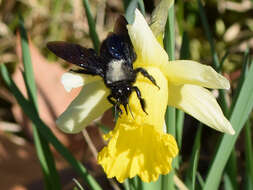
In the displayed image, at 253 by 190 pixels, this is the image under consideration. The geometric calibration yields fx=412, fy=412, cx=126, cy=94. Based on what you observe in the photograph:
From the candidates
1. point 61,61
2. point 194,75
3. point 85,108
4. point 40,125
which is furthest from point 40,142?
point 61,61

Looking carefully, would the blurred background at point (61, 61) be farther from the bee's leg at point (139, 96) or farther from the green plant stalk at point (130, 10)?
the bee's leg at point (139, 96)

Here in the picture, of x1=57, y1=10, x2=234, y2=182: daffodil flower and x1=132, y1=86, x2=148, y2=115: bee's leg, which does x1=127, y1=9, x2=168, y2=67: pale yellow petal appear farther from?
x1=132, y1=86, x2=148, y2=115: bee's leg

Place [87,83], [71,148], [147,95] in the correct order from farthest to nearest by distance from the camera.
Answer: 1. [71,148]
2. [87,83]
3. [147,95]

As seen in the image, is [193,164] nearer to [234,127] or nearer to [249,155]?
[234,127]

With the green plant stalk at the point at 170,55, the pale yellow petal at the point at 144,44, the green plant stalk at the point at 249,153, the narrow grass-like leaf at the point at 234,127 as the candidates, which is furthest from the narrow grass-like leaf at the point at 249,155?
the pale yellow petal at the point at 144,44

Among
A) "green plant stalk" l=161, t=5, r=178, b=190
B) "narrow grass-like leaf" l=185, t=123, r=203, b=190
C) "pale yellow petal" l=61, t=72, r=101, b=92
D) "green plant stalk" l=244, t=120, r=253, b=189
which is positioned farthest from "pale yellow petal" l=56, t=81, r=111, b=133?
"green plant stalk" l=244, t=120, r=253, b=189

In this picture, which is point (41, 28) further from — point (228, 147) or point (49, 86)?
point (228, 147)

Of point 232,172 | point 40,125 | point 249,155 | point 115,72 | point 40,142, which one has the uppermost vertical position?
point 115,72

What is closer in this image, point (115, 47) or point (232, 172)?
point (115, 47)

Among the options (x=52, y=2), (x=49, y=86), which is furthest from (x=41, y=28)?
(x=49, y=86)
